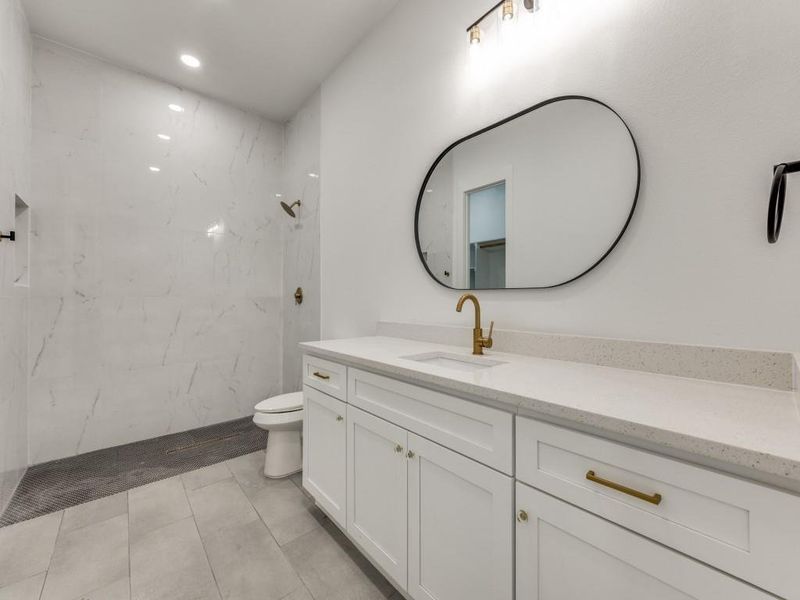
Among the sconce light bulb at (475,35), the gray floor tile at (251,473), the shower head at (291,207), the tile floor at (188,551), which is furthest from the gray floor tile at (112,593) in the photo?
the sconce light bulb at (475,35)

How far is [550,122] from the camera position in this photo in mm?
1372

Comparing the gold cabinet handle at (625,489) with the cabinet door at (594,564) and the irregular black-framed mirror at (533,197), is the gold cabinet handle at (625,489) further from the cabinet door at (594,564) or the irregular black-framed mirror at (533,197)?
the irregular black-framed mirror at (533,197)

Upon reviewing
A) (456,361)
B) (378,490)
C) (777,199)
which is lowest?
(378,490)

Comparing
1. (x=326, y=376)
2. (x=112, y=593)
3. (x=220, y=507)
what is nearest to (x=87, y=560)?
(x=112, y=593)

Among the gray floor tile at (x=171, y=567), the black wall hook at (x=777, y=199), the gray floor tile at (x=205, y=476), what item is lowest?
the gray floor tile at (x=171, y=567)

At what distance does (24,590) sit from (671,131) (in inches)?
113

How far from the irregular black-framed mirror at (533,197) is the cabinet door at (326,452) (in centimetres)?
85

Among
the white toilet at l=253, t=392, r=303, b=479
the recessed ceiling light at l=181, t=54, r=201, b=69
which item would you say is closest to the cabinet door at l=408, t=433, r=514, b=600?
the white toilet at l=253, t=392, r=303, b=479

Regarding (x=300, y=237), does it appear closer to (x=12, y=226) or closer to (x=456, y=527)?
(x=12, y=226)

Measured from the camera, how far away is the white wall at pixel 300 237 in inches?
114

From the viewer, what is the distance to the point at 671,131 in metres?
1.08

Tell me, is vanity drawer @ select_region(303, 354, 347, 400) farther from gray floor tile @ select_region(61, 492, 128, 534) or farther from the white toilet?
gray floor tile @ select_region(61, 492, 128, 534)

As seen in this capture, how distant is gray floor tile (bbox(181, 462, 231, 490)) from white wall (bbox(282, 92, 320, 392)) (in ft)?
3.12

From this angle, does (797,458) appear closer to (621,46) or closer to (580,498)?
(580,498)
